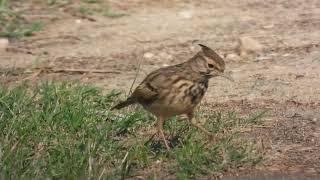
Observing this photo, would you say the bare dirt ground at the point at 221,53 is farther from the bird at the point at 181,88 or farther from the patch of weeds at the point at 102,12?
the bird at the point at 181,88

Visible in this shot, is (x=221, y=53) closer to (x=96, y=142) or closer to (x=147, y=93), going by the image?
(x=147, y=93)

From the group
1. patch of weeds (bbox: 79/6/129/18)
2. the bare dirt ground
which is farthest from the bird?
patch of weeds (bbox: 79/6/129/18)

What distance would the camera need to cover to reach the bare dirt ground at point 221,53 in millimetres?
8273

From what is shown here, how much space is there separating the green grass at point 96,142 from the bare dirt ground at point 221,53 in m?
0.35

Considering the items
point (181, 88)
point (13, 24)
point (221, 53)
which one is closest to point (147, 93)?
point (181, 88)

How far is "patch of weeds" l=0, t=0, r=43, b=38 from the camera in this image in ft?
37.9

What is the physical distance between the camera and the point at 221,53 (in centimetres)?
1080

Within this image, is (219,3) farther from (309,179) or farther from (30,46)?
(309,179)

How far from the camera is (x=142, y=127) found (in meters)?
8.29

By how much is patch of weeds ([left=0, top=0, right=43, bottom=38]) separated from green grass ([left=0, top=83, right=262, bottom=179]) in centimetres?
269

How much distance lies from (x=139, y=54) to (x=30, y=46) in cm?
126

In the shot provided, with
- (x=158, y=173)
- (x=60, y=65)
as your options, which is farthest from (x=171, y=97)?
(x=60, y=65)

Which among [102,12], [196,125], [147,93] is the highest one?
[147,93]

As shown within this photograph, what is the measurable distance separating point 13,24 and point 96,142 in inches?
189
